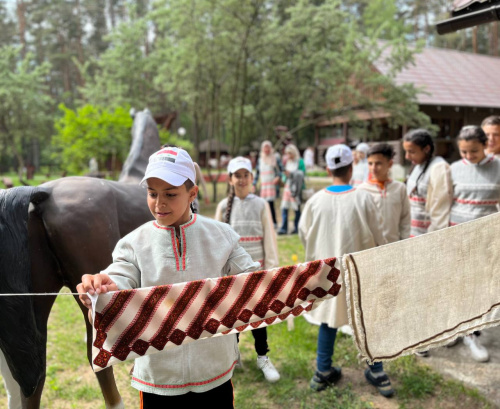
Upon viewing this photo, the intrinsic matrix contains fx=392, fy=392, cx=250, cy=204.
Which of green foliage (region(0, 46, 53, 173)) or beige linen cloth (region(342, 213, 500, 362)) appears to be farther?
green foliage (region(0, 46, 53, 173))

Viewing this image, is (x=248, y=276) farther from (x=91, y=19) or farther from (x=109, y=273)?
(x=91, y=19)

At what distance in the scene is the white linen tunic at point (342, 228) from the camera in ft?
9.39

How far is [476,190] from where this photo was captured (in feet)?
11.2

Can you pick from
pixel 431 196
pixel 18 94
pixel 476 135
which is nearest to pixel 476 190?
pixel 431 196

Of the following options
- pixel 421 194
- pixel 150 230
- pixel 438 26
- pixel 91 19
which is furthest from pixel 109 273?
pixel 91 19

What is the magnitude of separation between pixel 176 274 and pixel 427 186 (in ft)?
8.99

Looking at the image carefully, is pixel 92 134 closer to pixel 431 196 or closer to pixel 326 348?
pixel 431 196

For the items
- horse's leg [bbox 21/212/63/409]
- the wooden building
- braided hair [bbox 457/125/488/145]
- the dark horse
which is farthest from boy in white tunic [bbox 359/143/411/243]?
the wooden building

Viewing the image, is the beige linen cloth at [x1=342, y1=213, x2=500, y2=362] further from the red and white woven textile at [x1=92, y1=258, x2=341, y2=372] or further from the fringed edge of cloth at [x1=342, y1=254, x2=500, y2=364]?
the red and white woven textile at [x1=92, y1=258, x2=341, y2=372]

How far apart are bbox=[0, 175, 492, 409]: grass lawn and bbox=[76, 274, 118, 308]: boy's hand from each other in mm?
1809

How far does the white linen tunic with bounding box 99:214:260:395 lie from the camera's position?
1702 mm

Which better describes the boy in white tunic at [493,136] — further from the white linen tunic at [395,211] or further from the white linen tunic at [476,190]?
the white linen tunic at [395,211]

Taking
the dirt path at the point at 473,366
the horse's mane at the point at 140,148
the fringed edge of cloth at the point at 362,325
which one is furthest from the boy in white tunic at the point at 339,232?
the horse's mane at the point at 140,148

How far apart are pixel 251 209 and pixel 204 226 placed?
1.63m
